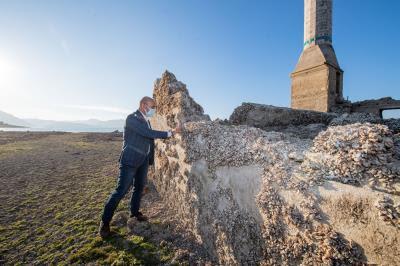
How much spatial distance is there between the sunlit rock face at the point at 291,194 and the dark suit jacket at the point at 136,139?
64 cm

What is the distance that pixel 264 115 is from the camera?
664cm

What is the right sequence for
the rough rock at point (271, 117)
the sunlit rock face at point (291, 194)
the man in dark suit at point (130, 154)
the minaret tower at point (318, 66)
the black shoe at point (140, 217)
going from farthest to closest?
the minaret tower at point (318, 66), the rough rock at point (271, 117), the black shoe at point (140, 217), the man in dark suit at point (130, 154), the sunlit rock face at point (291, 194)

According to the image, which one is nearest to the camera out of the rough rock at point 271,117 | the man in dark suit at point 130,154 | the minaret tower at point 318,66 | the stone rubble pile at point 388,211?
the stone rubble pile at point 388,211

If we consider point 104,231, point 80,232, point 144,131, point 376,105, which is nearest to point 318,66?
point 376,105

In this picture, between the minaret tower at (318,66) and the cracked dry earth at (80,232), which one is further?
the minaret tower at (318,66)

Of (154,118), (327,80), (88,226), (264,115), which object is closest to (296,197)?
(88,226)

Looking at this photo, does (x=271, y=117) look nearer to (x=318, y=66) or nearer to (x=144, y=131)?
(x=144, y=131)

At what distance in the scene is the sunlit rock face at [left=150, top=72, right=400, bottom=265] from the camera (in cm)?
190

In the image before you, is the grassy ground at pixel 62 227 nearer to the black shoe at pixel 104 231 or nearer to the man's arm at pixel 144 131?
the black shoe at pixel 104 231

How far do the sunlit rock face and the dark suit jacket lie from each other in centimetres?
64

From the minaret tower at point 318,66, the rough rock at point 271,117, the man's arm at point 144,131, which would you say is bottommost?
the man's arm at point 144,131

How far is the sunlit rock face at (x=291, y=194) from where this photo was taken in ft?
6.23

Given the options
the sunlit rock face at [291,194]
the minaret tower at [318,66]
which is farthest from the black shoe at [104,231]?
the minaret tower at [318,66]

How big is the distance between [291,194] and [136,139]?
2.75 metres
